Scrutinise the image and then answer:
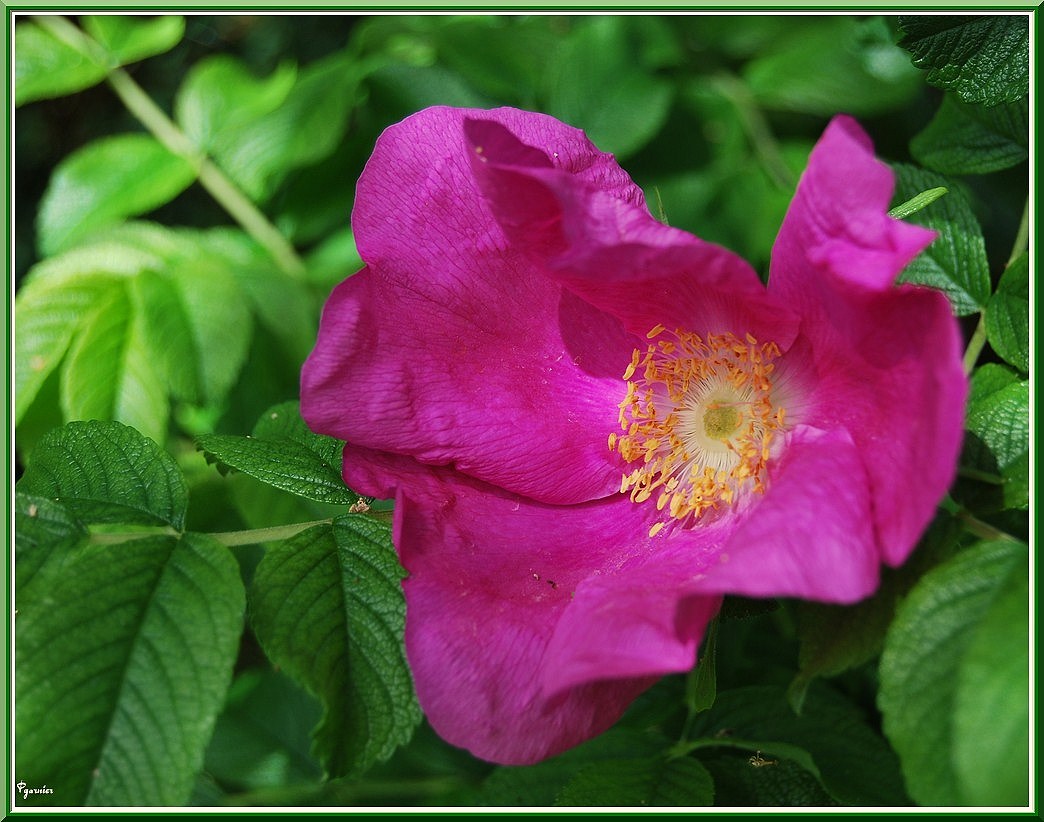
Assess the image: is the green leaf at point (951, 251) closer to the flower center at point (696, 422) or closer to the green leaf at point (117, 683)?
the flower center at point (696, 422)

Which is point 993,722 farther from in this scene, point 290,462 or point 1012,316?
point 290,462

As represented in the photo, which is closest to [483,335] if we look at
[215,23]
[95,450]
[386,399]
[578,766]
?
[386,399]

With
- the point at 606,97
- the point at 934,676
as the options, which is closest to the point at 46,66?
the point at 606,97

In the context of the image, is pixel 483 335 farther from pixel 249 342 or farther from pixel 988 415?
pixel 249 342

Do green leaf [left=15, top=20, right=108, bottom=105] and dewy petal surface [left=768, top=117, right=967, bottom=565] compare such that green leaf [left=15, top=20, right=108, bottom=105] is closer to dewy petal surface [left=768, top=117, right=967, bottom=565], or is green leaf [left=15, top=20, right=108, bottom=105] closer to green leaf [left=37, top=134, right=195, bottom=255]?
green leaf [left=37, top=134, right=195, bottom=255]

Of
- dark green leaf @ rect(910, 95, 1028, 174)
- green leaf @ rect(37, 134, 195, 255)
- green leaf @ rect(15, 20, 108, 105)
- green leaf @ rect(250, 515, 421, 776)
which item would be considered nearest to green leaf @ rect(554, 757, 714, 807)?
green leaf @ rect(250, 515, 421, 776)

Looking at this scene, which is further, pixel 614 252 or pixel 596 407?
pixel 596 407

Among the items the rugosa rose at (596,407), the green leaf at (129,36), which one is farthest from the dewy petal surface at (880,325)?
the green leaf at (129,36)
